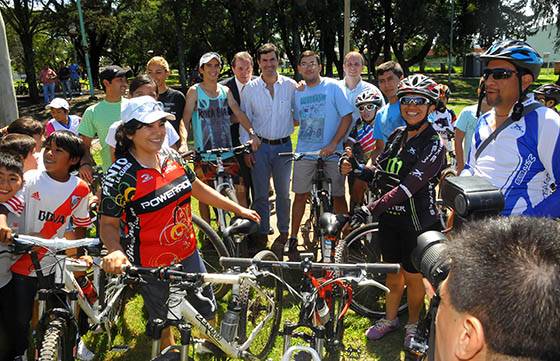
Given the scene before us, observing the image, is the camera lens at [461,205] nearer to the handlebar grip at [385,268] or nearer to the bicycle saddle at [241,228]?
the handlebar grip at [385,268]

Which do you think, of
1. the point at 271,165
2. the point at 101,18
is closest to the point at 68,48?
the point at 101,18

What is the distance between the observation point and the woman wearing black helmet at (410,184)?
3.29m

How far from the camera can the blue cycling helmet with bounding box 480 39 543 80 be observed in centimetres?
266

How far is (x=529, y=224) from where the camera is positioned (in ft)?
3.48

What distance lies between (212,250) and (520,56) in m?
3.41

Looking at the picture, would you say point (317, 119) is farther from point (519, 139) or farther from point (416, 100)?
point (519, 139)

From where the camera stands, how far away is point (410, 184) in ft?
10.7

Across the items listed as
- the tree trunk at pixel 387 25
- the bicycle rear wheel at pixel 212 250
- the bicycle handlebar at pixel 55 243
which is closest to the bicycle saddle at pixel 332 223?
the bicycle rear wheel at pixel 212 250

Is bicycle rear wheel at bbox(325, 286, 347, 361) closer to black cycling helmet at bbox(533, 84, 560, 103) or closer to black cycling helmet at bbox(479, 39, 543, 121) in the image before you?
black cycling helmet at bbox(479, 39, 543, 121)

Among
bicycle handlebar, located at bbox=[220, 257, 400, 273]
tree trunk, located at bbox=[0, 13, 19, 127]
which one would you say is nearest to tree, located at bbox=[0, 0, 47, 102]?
tree trunk, located at bbox=[0, 13, 19, 127]

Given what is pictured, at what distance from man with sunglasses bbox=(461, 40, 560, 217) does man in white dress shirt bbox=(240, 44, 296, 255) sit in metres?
2.83

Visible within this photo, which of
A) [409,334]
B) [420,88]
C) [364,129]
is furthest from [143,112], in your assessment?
[364,129]

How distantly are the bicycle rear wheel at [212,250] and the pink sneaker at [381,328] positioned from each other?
148 cm

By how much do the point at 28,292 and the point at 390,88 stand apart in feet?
12.6
